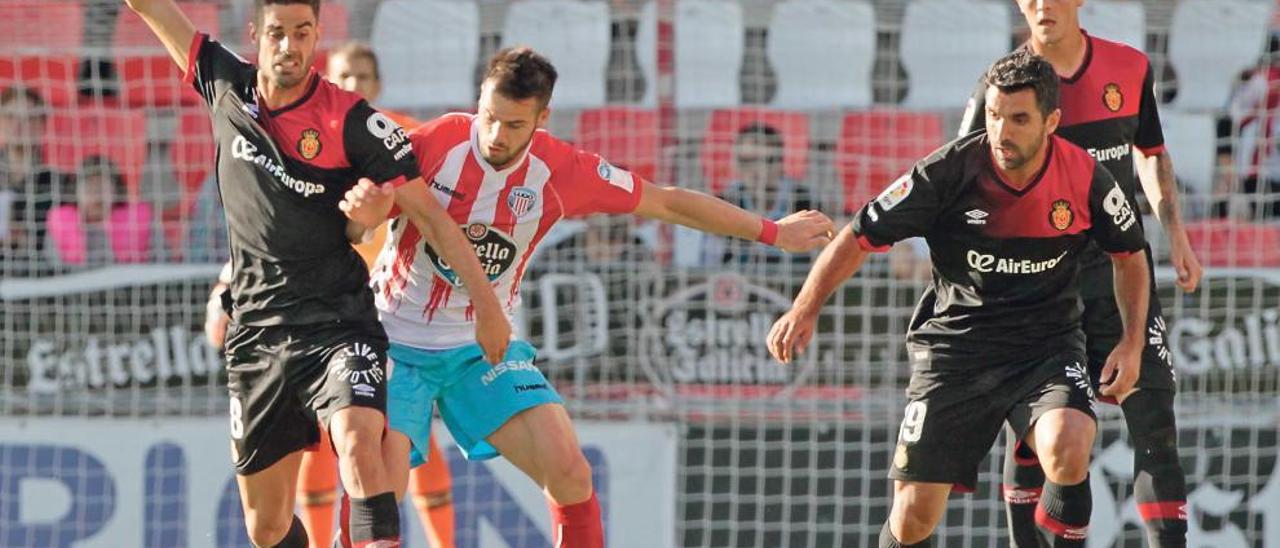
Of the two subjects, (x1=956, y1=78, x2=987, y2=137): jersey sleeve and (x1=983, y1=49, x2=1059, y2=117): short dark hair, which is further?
(x1=956, y1=78, x2=987, y2=137): jersey sleeve

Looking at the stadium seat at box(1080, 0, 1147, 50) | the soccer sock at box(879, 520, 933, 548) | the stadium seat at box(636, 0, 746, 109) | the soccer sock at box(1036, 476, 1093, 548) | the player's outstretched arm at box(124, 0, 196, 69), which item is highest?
the stadium seat at box(1080, 0, 1147, 50)

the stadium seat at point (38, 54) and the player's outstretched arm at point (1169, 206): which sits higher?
the stadium seat at point (38, 54)

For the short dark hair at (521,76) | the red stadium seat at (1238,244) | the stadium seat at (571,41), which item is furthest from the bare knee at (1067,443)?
the stadium seat at (571,41)

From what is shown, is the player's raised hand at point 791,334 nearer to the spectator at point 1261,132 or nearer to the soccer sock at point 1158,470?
the soccer sock at point 1158,470

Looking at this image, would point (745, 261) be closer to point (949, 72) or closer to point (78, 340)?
point (949, 72)

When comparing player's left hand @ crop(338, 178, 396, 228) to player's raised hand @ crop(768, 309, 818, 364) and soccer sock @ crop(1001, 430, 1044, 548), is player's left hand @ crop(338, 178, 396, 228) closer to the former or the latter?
player's raised hand @ crop(768, 309, 818, 364)

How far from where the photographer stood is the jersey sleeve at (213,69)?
19.0ft

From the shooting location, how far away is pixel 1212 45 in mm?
9203

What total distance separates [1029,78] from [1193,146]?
3.69m

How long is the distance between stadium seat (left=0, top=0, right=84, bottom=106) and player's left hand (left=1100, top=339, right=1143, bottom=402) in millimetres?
5324

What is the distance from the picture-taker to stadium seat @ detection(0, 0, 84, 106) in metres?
A: 8.80

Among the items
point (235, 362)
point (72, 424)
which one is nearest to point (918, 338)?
point (235, 362)

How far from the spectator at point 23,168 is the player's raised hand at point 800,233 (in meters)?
4.30

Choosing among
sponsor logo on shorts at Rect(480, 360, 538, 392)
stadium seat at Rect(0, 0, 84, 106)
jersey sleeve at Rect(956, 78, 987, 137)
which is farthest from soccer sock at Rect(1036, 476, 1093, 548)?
stadium seat at Rect(0, 0, 84, 106)
